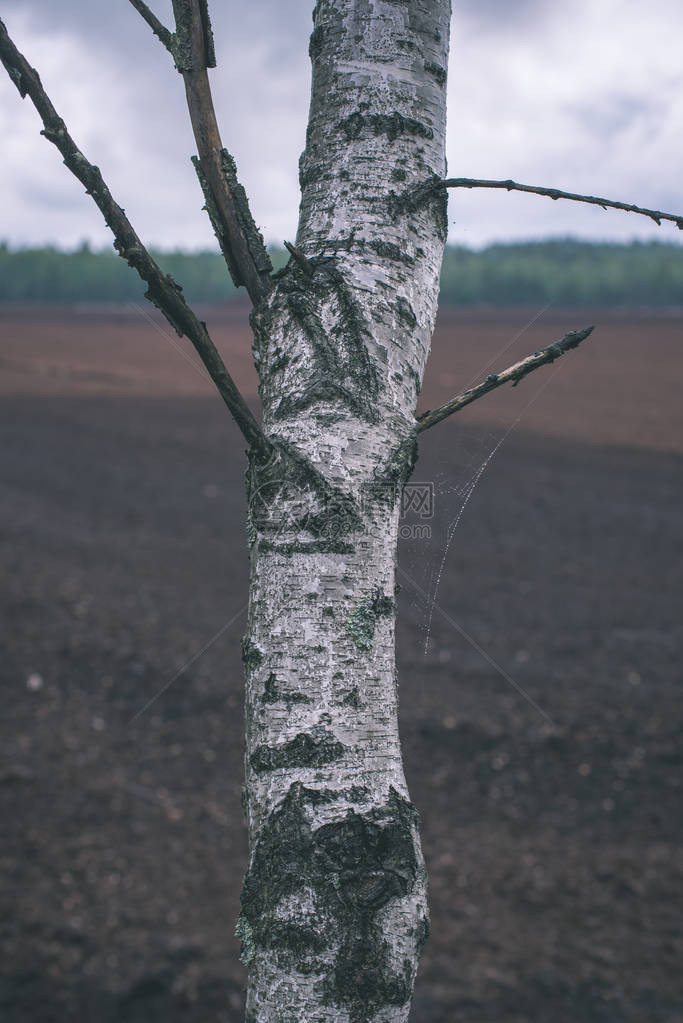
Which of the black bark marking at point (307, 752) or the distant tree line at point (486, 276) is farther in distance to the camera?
the distant tree line at point (486, 276)

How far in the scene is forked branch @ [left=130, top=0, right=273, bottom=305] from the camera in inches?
44.3

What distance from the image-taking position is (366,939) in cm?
102

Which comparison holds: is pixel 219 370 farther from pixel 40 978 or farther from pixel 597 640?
pixel 597 640

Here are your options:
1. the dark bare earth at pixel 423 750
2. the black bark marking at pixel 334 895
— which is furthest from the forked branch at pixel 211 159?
the black bark marking at pixel 334 895

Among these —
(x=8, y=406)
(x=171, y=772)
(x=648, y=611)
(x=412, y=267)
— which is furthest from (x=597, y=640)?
(x=8, y=406)

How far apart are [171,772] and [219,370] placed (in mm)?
5354

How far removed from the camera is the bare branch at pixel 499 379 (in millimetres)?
1211

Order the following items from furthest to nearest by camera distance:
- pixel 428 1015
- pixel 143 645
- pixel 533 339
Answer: pixel 533 339 < pixel 143 645 < pixel 428 1015

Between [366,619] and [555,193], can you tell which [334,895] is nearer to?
[366,619]

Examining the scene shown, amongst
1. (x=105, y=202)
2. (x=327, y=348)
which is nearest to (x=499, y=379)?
(x=327, y=348)

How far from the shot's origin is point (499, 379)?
1.24m

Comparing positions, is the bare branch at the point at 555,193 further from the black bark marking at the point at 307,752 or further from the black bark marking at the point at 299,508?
the black bark marking at the point at 307,752

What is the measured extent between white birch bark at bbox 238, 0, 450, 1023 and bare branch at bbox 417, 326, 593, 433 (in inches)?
1.7

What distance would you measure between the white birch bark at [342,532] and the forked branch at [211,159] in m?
0.06
